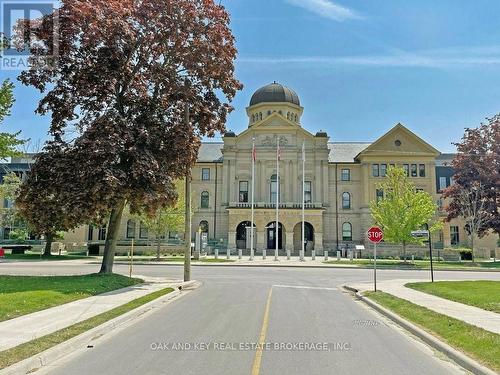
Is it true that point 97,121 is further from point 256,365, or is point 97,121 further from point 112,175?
point 256,365

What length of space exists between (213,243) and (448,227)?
106ft

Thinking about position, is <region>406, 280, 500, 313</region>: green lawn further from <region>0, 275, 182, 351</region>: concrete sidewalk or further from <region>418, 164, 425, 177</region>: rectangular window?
<region>418, 164, 425, 177</region>: rectangular window

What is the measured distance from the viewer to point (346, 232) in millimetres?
64188

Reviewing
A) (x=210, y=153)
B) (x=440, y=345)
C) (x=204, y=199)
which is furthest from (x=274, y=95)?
(x=440, y=345)

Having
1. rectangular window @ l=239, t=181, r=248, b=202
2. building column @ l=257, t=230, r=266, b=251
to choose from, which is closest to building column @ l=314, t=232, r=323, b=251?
building column @ l=257, t=230, r=266, b=251

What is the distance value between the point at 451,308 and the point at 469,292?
14.9 ft

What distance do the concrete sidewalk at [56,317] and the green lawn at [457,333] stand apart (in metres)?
8.12

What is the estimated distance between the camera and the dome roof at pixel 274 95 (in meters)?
68.6

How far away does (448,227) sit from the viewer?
63.6 metres

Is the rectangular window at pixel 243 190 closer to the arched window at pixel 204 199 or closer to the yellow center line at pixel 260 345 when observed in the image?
the arched window at pixel 204 199

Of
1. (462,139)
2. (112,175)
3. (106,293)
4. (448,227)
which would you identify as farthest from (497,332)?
(448,227)

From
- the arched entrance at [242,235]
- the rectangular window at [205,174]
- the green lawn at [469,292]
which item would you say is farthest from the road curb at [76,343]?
the rectangular window at [205,174]

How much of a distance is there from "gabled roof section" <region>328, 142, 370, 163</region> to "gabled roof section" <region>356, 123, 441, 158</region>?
447cm

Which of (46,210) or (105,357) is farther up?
(46,210)
